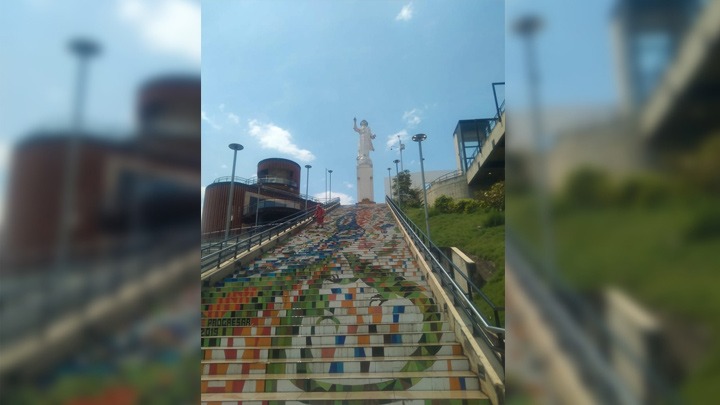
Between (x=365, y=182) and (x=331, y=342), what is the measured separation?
71.3 ft

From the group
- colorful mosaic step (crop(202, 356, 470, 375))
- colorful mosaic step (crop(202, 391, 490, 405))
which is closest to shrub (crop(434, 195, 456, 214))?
colorful mosaic step (crop(202, 356, 470, 375))

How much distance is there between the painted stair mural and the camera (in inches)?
133

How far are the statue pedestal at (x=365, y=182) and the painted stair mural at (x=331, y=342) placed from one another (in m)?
18.7

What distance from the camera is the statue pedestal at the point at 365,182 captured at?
2542cm

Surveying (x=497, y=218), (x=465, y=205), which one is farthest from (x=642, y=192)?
(x=465, y=205)

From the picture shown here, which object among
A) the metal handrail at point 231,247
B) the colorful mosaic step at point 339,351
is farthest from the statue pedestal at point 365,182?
the colorful mosaic step at point 339,351

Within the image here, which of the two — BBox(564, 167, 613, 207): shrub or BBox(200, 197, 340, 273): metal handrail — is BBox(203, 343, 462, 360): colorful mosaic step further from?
BBox(564, 167, 613, 207): shrub

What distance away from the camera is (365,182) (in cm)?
2556

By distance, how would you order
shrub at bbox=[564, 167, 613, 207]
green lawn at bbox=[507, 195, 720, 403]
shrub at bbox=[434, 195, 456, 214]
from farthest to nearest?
1. shrub at bbox=[434, 195, 456, 214]
2. shrub at bbox=[564, 167, 613, 207]
3. green lawn at bbox=[507, 195, 720, 403]

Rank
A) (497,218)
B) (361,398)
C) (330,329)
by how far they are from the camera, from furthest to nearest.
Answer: (330,329) < (361,398) < (497,218)

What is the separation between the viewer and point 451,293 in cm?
479

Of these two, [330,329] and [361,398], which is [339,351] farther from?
[361,398]

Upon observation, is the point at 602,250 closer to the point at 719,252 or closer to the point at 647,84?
the point at 719,252

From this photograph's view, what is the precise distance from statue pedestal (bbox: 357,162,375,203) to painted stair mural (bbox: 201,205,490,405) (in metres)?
18.7
